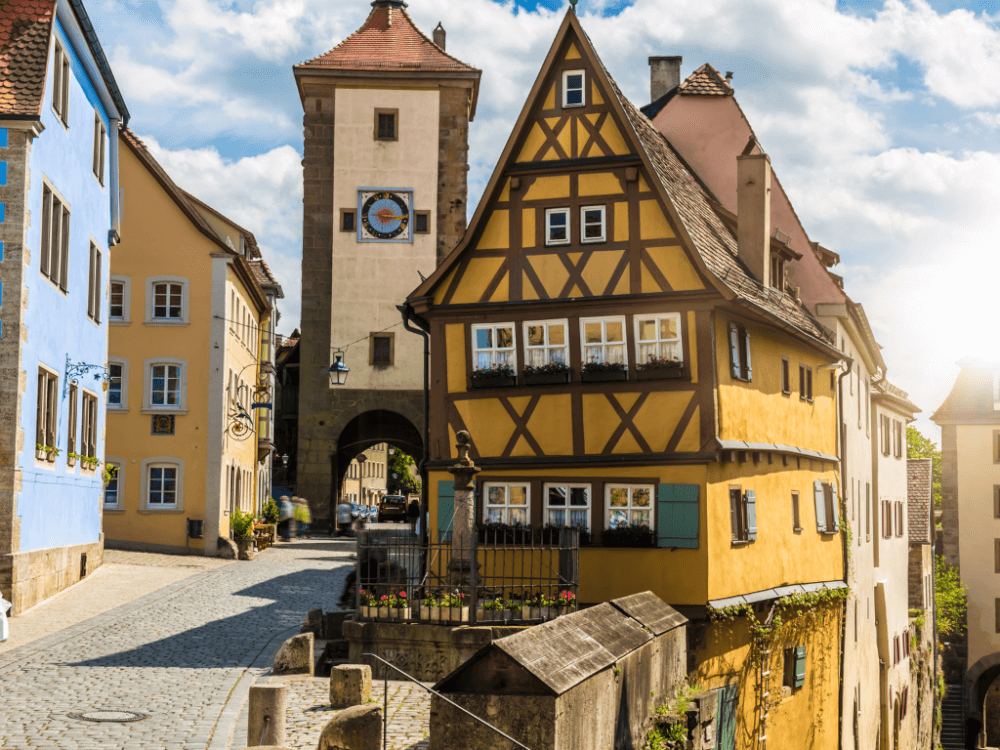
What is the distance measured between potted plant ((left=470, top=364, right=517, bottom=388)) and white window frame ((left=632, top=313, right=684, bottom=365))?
2125 millimetres

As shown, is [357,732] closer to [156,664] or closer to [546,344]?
[156,664]

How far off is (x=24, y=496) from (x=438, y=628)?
8615mm

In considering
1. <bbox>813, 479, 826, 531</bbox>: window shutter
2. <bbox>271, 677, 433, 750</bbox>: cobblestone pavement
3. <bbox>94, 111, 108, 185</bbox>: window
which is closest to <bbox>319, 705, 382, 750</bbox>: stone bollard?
<bbox>271, 677, 433, 750</bbox>: cobblestone pavement

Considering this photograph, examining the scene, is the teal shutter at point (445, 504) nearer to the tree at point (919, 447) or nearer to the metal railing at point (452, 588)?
the metal railing at point (452, 588)

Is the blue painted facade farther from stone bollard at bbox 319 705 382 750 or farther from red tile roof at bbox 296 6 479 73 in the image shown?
red tile roof at bbox 296 6 479 73

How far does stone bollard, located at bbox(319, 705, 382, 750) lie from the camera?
9.91 meters

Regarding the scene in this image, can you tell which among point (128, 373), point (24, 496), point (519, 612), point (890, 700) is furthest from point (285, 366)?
point (519, 612)

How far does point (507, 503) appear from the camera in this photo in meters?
20.4

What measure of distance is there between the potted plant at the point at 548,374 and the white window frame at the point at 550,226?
80.3 inches

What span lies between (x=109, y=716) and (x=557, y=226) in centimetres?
1142

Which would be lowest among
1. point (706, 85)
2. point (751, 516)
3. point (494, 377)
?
point (751, 516)

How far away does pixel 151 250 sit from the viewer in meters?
36.1

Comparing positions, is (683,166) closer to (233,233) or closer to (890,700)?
(890,700)

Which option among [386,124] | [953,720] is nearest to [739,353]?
[386,124]
